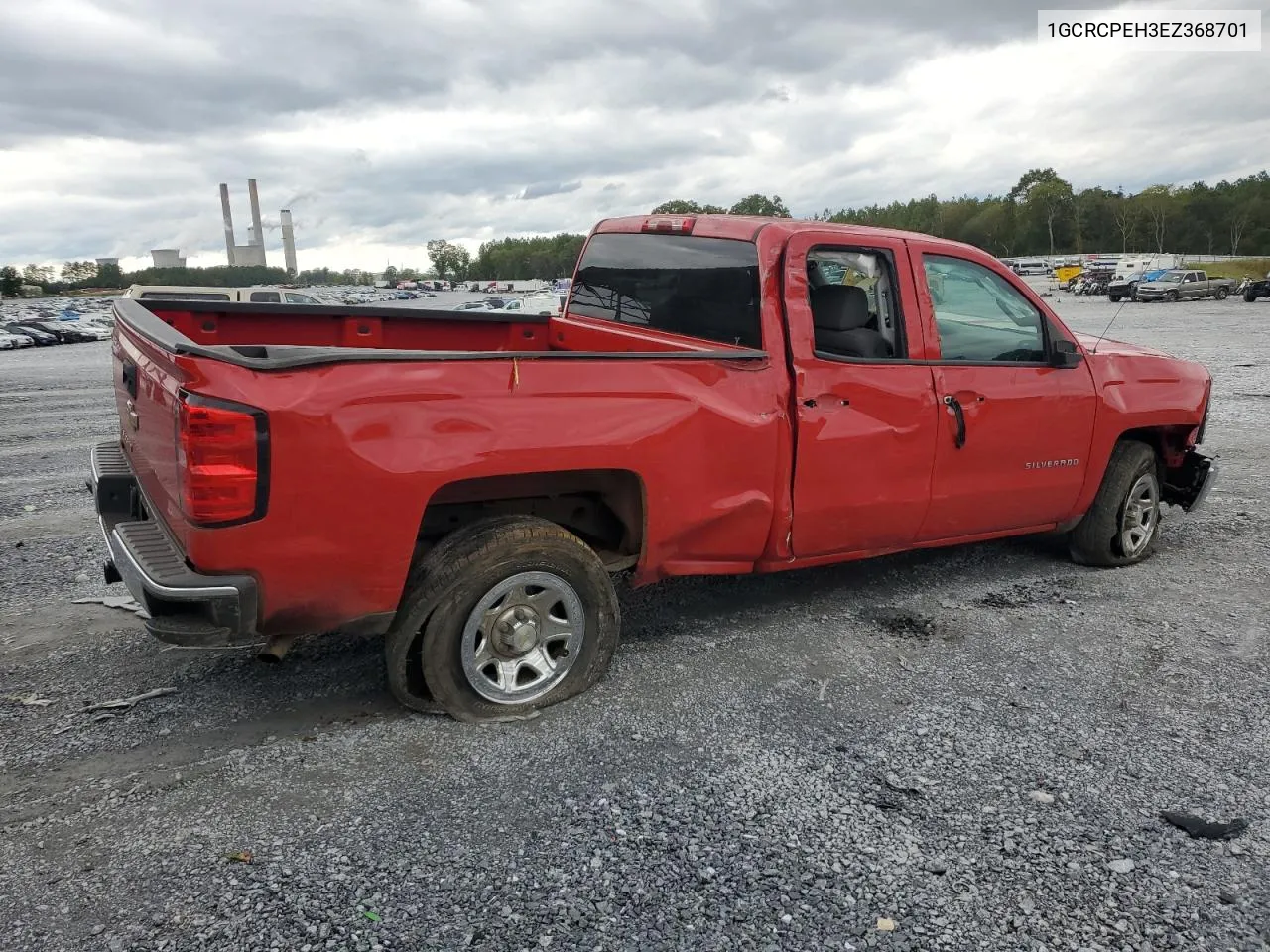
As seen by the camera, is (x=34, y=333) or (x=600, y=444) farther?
(x=34, y=333)

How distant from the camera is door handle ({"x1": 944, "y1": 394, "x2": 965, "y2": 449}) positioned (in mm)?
4285

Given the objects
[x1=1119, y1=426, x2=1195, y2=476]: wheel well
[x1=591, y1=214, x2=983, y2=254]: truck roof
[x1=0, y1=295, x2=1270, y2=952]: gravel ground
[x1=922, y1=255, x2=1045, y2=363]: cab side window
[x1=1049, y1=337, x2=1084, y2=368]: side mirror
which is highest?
[x1=591, y1=214, x2=983, y2=254]: truck roof

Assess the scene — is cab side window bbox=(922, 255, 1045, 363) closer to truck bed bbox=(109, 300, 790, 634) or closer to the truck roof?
the truck roof

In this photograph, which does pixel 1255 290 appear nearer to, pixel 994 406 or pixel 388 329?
pixel 994 406

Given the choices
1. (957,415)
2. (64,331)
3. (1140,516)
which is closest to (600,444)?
(957,415)

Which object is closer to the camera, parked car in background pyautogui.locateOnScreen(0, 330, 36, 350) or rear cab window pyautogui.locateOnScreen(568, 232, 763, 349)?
rear cab window pyautogui.locateOnScreen(568, 232, 763, 349)

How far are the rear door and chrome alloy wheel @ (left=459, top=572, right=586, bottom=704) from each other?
110 centimetres

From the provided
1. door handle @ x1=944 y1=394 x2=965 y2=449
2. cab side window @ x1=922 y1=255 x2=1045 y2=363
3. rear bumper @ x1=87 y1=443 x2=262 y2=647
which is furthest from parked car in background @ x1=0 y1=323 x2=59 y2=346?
door handle @ x1=944 y1=394 x2=965 y2=449

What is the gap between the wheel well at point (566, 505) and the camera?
337 centimetres

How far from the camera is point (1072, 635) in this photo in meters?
4.32

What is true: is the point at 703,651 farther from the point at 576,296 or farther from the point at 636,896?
the point at 576,296

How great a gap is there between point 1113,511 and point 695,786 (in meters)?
3.38

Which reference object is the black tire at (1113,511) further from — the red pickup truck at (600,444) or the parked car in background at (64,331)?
the parked car in background at (64,331)

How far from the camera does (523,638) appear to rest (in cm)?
344
